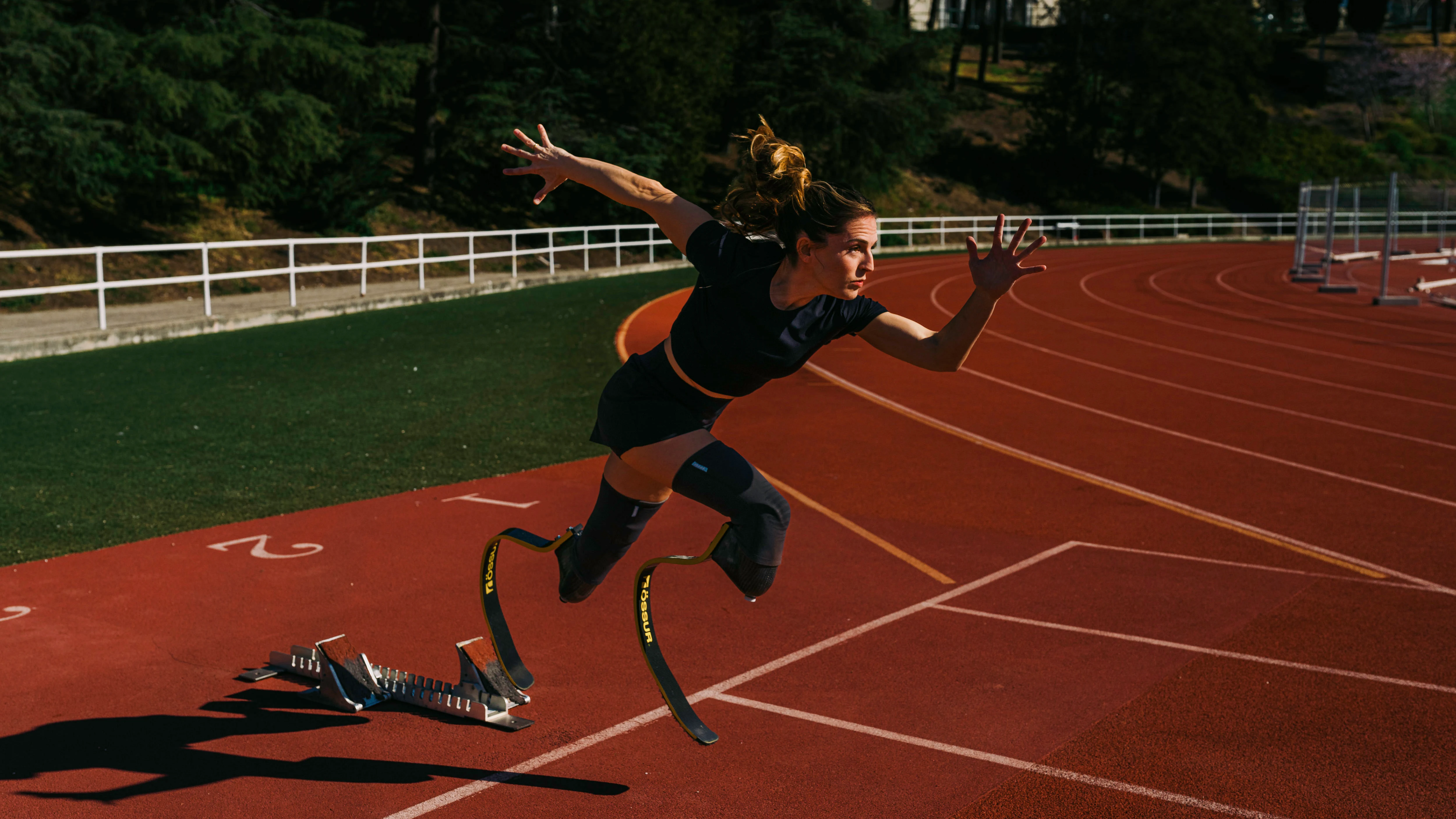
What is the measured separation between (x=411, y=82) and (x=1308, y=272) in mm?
25454

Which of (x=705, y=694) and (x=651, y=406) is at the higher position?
(x=651, y=406)

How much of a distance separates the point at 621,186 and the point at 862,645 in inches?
118

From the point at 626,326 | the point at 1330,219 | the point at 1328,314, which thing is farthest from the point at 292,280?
the point at 1330,219

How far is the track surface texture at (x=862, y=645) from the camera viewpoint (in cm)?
443

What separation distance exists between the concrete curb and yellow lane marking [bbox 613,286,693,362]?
150 inches

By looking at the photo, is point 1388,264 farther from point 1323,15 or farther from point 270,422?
point 1323,15

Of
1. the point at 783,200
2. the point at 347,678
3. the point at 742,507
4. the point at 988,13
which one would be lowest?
the point at 347,678

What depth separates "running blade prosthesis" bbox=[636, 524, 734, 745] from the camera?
438 cm

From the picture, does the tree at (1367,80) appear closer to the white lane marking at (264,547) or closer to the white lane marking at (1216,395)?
the white lane marking at (1216,395)

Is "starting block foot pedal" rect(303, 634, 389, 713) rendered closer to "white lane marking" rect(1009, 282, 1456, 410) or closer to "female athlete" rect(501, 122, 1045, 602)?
"female athlete" rect(501, 122, 1045, 602)

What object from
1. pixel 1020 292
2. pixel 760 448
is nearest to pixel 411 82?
pixel 1020 292

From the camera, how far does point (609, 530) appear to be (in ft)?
14.9

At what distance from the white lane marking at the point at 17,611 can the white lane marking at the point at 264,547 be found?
1.26 metres

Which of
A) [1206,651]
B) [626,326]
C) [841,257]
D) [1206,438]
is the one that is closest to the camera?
[841,257]
